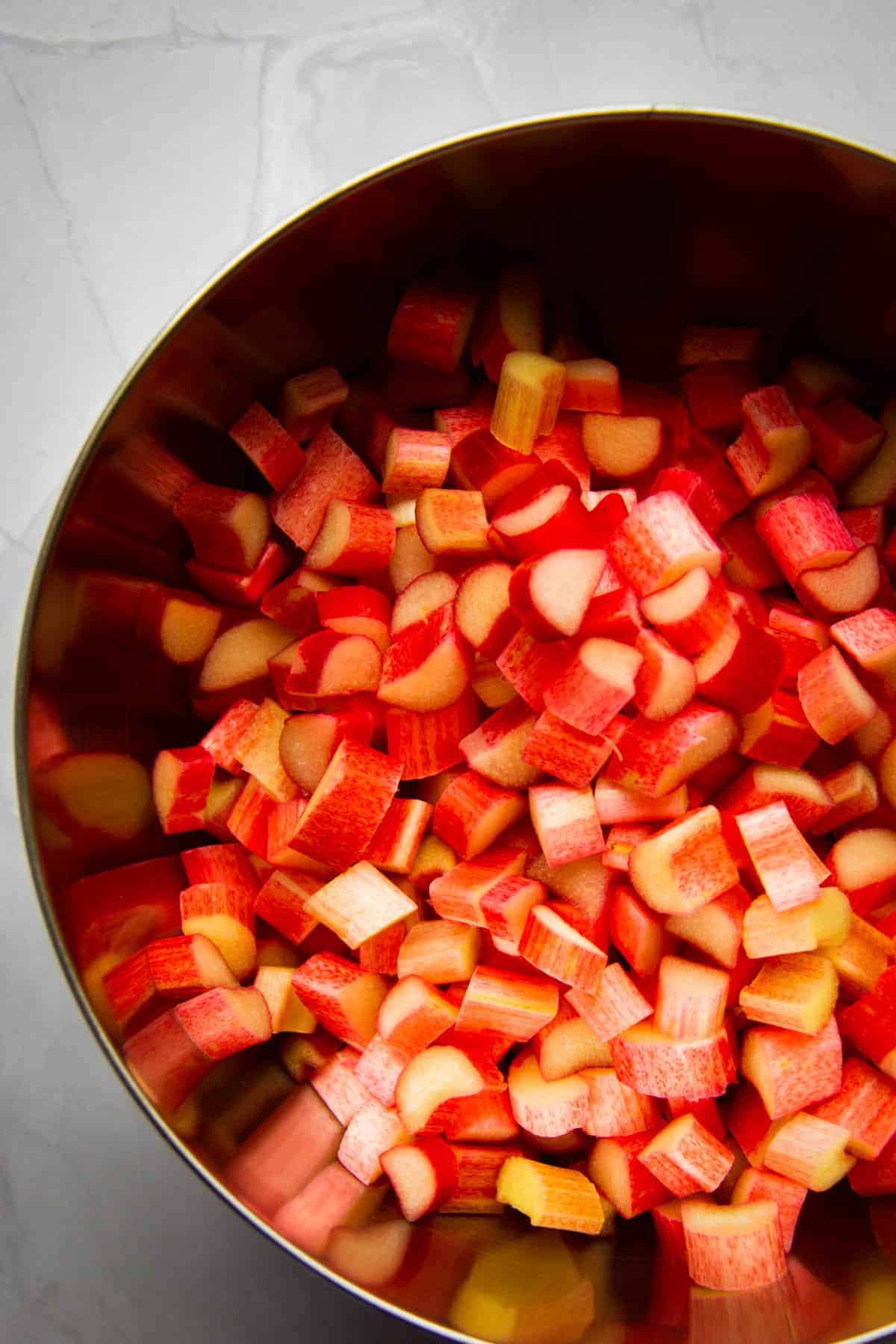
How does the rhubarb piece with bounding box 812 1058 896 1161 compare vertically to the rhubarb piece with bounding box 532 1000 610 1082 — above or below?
below

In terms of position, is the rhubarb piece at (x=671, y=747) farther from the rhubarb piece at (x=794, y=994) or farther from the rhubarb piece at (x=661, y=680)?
the rhubarb piece at (x=794, y=994)

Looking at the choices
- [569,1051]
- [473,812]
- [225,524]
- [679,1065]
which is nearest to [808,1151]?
[679,1065]

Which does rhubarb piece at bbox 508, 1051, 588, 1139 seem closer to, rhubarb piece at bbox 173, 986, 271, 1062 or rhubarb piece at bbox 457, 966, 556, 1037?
rhubarb piece at bbox 457, 966, 556, 1037

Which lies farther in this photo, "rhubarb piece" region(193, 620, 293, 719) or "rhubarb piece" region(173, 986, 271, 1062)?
"rhubarb piece" region(193, 620, 293, 719)

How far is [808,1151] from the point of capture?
1.09 m

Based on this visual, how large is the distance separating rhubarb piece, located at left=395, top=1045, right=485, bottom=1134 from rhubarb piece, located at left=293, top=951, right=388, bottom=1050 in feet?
0.24

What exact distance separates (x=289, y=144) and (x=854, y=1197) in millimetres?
1428

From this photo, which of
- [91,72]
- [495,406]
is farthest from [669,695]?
[91,72]

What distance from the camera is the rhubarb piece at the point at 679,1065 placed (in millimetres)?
1092

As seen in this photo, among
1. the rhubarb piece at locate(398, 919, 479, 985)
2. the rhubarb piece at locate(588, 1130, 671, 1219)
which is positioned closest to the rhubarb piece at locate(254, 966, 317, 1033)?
the rhubarb piece at locate(398, 919, 479, 985)

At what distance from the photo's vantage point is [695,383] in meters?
1.23

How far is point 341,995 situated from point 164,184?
3.34ft

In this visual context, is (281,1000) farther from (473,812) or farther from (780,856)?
(780,856)

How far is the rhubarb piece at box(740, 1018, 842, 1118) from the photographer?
3.57 ft
